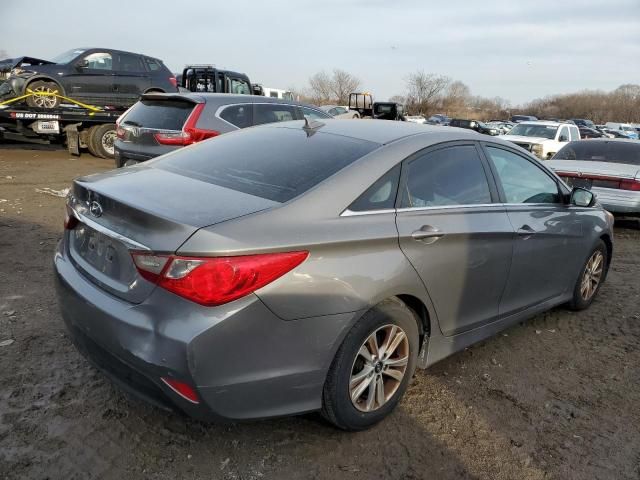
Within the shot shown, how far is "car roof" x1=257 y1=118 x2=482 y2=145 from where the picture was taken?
3146 mm

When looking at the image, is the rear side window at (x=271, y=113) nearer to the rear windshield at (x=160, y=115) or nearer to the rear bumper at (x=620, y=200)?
the rear windshield at (x=160, y=115)

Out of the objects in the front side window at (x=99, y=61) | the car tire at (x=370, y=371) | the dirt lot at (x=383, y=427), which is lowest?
the dirt lot at (x=383, y=427)

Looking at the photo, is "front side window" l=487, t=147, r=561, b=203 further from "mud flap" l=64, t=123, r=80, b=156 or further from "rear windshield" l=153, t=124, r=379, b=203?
"mud flap" l=64, t=123, r=80, b=156

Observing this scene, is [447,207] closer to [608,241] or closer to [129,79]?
[608,241]

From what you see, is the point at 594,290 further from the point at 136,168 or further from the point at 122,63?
the point at 122,63

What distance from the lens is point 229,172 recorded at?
2.95 metres

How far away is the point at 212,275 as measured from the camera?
2.14 m

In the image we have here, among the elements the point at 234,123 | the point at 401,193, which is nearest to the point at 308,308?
the point at 401,193

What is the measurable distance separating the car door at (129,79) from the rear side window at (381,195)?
1222 centimetres

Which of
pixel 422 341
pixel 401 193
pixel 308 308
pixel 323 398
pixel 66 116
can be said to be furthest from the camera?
pixel 66 116

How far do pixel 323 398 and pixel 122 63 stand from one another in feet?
42.7

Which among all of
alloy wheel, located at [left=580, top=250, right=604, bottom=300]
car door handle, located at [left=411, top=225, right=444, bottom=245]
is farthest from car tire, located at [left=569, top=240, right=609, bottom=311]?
car door handle, located at [left=411, top=225, right=444, bottom=245]

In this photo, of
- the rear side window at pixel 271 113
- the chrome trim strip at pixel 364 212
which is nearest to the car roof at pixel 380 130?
the chrome trim strip at pixel 364 212

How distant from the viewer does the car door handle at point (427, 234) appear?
278 cm
